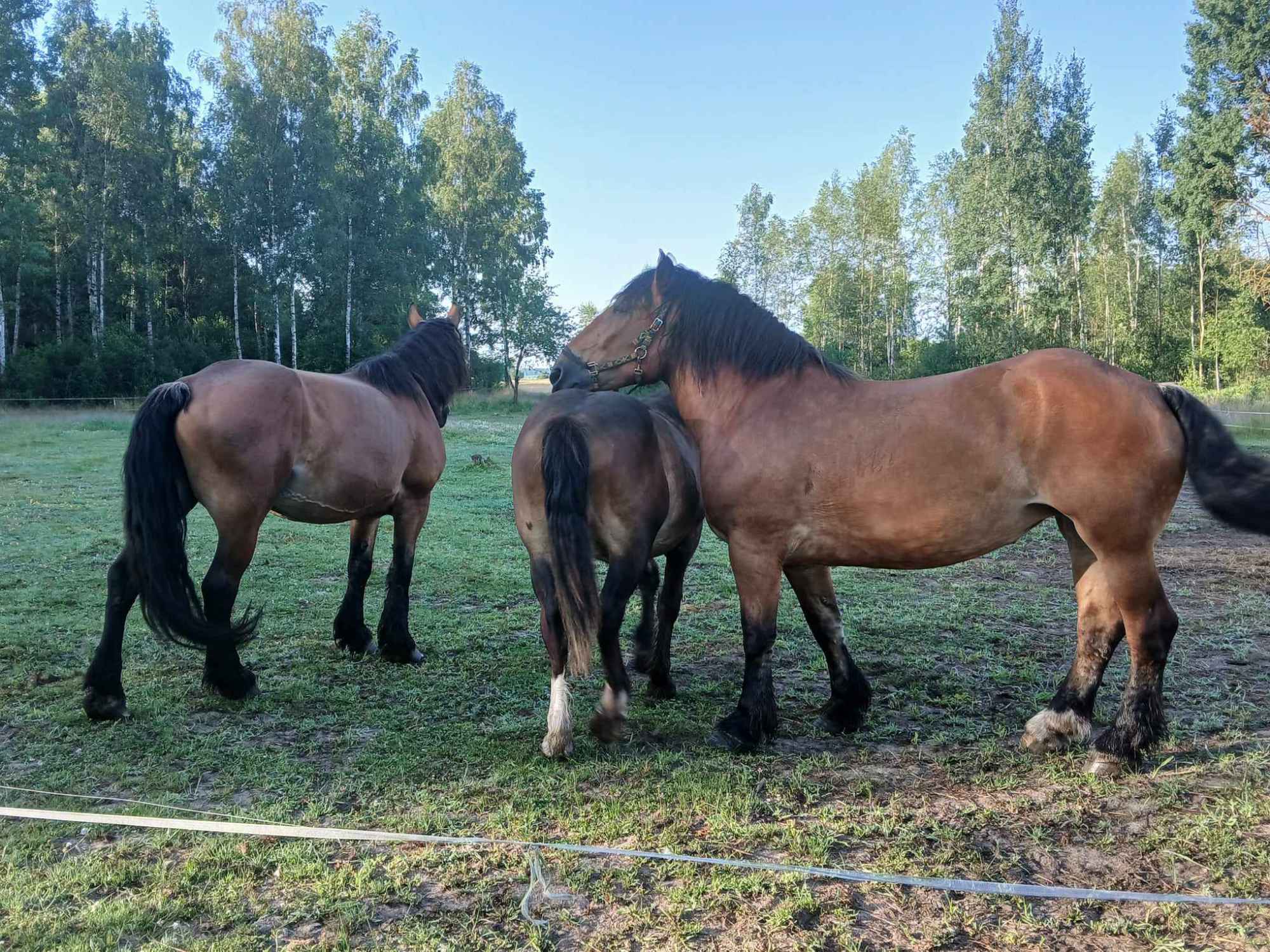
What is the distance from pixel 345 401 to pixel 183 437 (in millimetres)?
1096

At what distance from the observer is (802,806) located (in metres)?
3.07

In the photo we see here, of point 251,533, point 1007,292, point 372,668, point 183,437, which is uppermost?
point 1007,292

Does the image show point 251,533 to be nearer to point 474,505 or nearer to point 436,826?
point 436,826

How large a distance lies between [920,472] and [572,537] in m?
1.67

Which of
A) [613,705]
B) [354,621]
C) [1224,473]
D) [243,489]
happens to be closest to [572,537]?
[613,705]

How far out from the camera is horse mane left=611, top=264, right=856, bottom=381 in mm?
3961

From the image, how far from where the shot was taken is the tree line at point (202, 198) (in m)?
26.2

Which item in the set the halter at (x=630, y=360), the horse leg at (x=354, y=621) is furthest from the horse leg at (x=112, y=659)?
the halter at (x=630, y=360)

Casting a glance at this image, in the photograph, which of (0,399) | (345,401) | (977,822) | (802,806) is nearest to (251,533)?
(345,401)

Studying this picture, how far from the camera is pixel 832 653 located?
158 inches

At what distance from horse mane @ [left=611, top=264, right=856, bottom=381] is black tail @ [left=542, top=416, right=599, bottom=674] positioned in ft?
2.74

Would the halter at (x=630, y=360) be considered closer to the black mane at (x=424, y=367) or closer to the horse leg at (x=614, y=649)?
the horse leg at (x=614, y=649)

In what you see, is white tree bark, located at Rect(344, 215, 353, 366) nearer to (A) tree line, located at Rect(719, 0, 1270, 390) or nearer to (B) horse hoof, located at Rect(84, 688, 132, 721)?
(A) tree line, located at Rect(719, 0, 1270, 390)

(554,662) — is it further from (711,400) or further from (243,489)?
(243,489)
